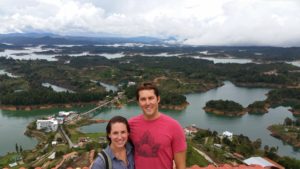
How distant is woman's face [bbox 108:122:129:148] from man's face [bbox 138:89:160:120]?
0.49 ft

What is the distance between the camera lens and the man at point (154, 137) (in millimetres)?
1854

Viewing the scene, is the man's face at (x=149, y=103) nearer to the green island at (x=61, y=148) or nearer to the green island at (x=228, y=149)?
the green island at (x=61, y=148)

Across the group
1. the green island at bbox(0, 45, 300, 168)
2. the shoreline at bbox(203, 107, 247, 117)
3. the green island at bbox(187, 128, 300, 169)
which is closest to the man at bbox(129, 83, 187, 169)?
the green island at bbox(0, 45, 300, 168)

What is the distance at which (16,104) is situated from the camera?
26.2m

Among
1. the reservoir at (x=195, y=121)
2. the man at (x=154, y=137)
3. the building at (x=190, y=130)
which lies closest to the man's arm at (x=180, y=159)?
the man at (x=154, y=137)

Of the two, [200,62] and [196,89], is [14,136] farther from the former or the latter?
[200,62]

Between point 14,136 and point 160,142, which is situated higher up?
point 160,142

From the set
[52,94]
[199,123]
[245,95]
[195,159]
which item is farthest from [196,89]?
[195,159]

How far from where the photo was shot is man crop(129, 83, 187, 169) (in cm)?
185

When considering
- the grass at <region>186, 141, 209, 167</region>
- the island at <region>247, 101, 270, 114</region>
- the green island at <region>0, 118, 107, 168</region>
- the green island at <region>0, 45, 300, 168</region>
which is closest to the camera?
the green island at <region>0, 118, 107, 168</region>

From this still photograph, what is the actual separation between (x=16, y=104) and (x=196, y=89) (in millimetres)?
17227

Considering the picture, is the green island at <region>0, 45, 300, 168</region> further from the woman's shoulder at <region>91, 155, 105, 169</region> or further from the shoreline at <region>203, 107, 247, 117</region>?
the woman's shoulder at <region>91, 155, 105, 169</region>

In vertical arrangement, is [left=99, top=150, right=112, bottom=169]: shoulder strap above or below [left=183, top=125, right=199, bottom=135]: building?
above

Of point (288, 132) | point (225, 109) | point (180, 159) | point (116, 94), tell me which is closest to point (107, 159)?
point (180, 159)
